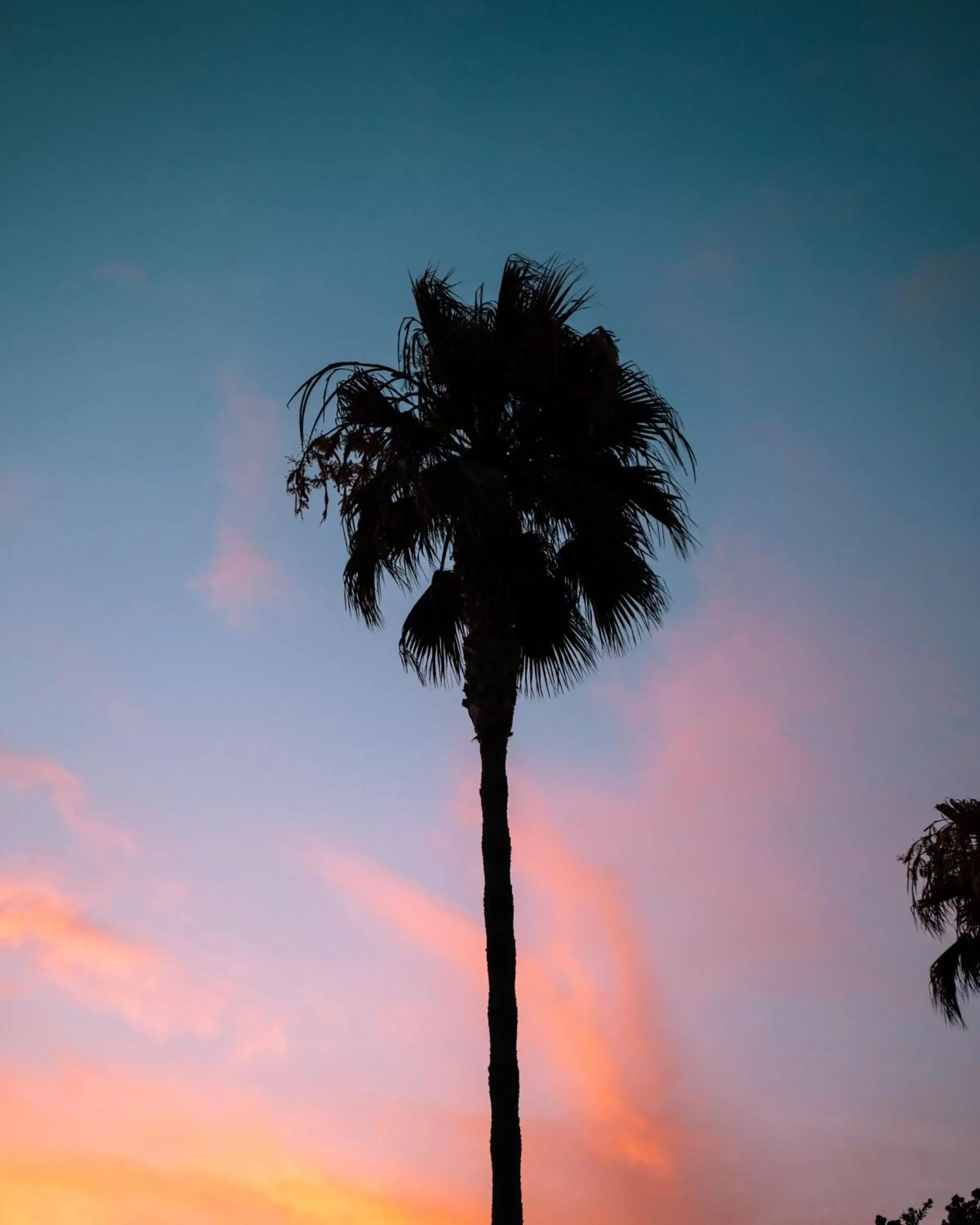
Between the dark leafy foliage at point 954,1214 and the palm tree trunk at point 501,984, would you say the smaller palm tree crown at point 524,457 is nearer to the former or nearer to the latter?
the palm tree trunk at point 501,984

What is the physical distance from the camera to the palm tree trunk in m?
11.9

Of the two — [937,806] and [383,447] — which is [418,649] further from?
[937,806]

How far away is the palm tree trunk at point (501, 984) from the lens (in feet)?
39.0

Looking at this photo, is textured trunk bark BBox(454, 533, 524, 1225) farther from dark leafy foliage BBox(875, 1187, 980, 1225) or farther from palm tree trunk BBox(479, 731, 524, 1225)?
dark leafy foliage BBox(875, 1187, 980, 1225)

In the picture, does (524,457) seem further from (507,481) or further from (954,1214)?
(954,1214)

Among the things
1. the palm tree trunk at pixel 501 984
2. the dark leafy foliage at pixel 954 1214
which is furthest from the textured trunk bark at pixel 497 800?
the dark leafy foliage at pixel 954 1214

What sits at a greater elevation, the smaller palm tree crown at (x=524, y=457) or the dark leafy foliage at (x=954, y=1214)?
the smaller palm tree crown at (x=524, y=457)

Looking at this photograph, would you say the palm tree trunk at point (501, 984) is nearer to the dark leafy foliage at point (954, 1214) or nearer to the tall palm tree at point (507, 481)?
the tall palm tree at point (507, 481)

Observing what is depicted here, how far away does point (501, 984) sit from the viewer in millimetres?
12578

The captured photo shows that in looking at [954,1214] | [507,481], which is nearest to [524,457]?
[507,481]

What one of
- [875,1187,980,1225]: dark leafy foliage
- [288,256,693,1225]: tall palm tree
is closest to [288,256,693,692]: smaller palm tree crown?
[288,256,693,1225]: tall palm tree

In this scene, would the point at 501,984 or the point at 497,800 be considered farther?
the point at 497,800

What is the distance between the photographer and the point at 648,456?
15336 mm

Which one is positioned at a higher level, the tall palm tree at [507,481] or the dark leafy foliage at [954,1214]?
the tall palm tree at [507,481]
